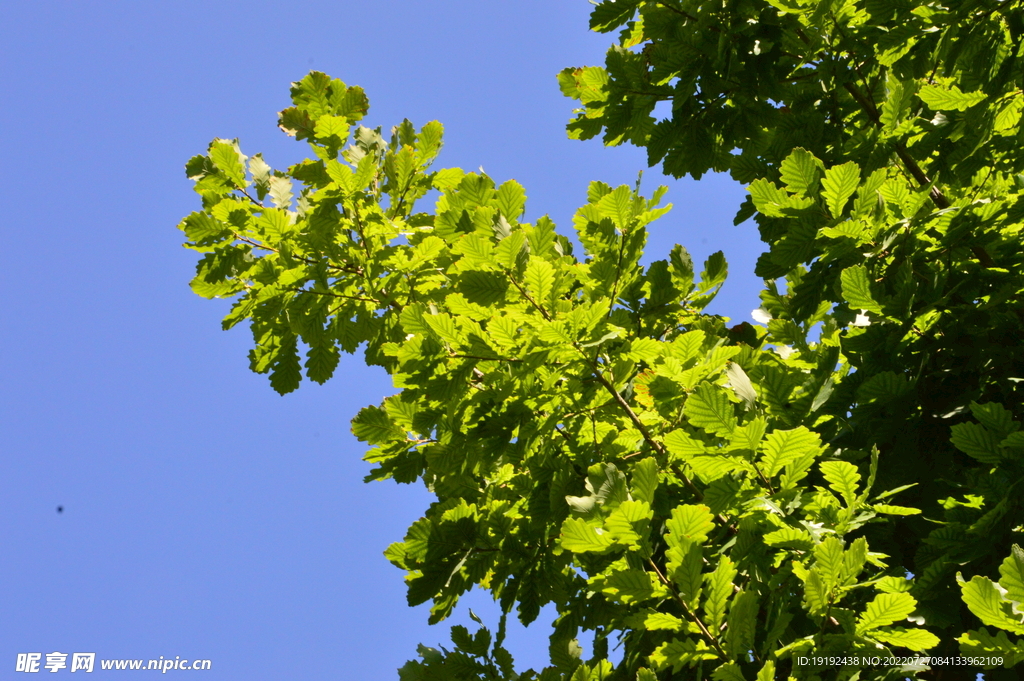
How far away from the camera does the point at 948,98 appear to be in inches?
90.8

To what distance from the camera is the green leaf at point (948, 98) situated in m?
2.29

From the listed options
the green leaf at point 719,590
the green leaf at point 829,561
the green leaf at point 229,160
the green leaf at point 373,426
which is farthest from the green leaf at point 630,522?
the green leaf at point 229,160

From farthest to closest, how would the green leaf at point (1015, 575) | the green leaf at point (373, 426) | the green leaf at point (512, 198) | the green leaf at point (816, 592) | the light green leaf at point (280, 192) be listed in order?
the light green leaf at point (280, 192), the green leaf at point (373, 426), the green leaf at point (512, 198), the green leaf at point (816, 592), the green leaf at point (1015, 575)

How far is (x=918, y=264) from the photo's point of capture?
238cm

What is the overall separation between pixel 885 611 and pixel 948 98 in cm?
167

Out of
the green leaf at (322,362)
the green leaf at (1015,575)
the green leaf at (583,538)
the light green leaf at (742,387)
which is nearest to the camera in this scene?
the green leaf at (1015,575)

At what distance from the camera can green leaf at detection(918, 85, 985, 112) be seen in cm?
229

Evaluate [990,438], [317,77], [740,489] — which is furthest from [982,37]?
[317,77]

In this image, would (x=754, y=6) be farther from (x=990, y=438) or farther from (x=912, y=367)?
(x=990, y=438)

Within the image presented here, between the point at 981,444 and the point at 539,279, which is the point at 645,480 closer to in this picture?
the point at 539,279

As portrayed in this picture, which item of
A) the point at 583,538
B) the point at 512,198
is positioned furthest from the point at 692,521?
the point at 512,198

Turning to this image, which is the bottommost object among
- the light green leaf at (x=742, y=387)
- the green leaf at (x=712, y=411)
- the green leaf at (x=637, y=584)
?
the green leaf at (x=637, y=584)

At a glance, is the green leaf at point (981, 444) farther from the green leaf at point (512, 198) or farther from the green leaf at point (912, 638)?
the green leaf at point (512, 198)

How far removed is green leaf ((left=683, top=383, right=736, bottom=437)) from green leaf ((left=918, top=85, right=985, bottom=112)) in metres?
1.29
